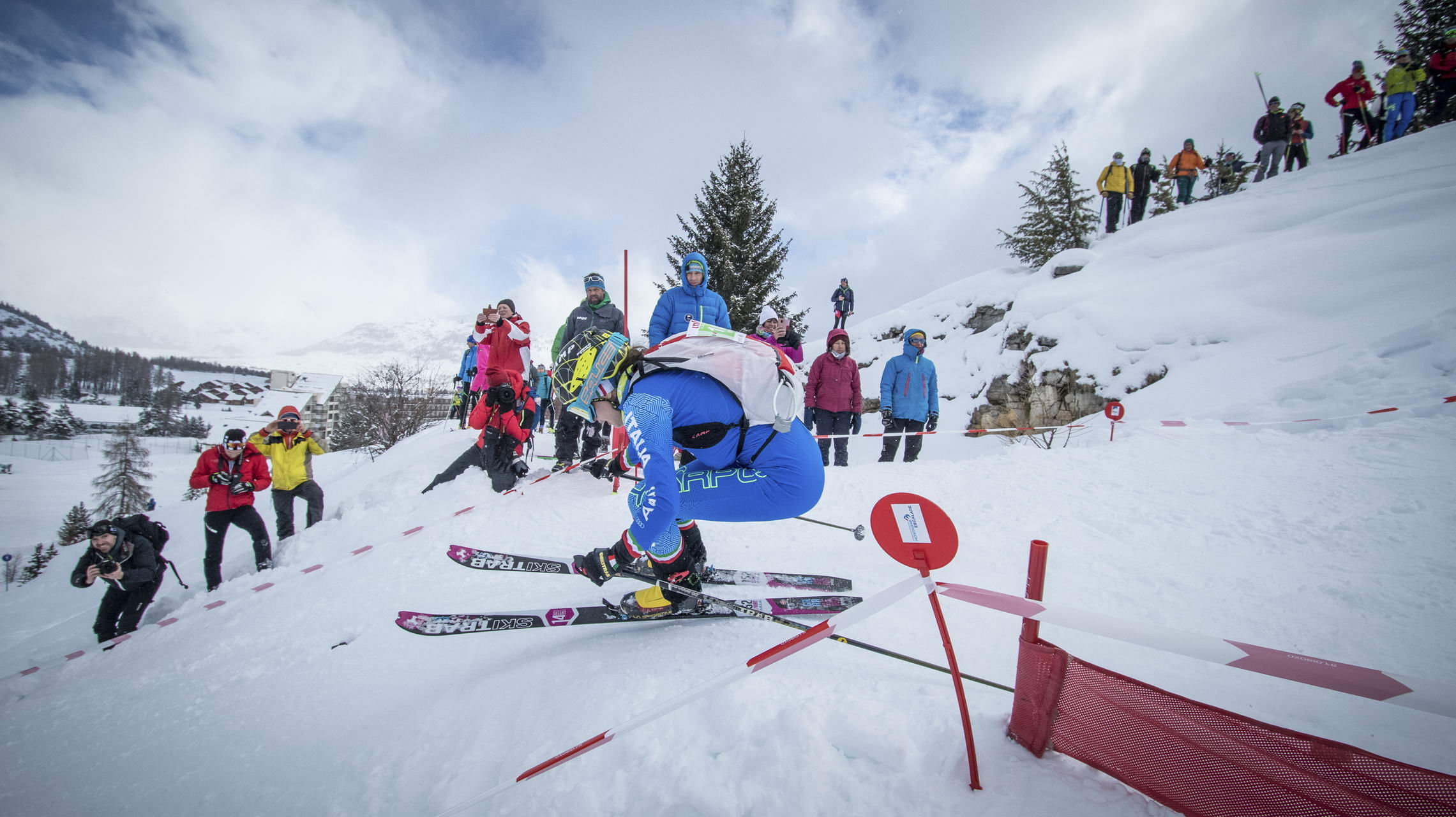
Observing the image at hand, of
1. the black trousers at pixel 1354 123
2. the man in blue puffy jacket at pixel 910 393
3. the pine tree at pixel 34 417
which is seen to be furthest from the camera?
the pine tree at pixel 34 417

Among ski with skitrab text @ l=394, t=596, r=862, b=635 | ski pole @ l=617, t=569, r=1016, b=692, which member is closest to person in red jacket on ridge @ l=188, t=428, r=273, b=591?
ski with skitrab text @ l=394, t=596, r=862, b=635

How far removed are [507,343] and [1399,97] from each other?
23.2m

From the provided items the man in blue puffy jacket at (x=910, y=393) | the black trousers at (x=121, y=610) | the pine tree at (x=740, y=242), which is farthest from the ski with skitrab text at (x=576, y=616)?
the pine tree at (x=740, y=242)


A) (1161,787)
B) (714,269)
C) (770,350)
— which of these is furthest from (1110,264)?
(1161,787)

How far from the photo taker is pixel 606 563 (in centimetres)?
315

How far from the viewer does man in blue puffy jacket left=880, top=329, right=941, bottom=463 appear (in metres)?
7.37

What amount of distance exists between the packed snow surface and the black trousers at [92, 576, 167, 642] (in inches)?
33.7

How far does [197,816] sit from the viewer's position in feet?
6.25

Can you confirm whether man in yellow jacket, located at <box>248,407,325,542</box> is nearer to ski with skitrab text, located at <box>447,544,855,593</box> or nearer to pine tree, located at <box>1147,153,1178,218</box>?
ski with skitrab text, located at <box>447,544,855,593</box>

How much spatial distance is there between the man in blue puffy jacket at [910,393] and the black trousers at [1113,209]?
13.2 metres

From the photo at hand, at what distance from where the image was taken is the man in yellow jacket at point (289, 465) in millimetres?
6629

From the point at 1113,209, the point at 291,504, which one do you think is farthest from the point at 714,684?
the point at 1113,209

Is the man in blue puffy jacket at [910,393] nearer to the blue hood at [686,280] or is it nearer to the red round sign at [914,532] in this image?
the blue hood at [686,280]

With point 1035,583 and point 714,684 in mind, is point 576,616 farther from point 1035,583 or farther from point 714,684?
point 1035,583
